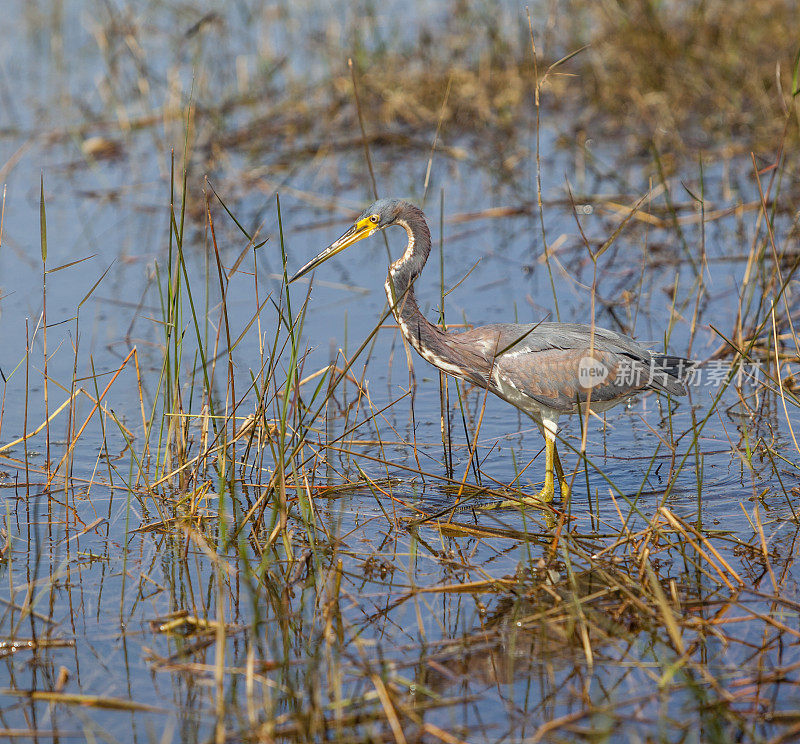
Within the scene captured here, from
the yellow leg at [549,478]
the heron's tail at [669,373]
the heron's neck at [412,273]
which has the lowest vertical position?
the yellow leg at [549,478]

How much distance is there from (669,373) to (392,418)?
144 centimetres

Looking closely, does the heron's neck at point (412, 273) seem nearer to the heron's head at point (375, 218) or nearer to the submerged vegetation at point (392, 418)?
the heron's head at point (375, 218)

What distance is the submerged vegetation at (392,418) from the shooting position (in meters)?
3.06

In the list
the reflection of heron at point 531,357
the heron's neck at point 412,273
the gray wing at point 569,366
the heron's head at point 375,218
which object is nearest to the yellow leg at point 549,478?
the reflection of heron at point 531,357

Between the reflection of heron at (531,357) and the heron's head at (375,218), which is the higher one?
the heron's head at (375,218)

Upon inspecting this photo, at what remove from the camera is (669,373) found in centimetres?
501

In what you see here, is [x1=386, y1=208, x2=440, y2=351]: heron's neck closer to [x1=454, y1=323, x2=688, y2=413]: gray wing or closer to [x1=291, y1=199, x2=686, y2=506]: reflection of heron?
[x1=291, y1=199, x2=686, y2=506]: reflection of heron

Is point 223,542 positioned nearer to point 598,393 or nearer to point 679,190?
point 598,393

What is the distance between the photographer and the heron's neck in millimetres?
4871

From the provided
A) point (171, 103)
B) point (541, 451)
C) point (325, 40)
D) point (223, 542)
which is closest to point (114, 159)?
point (171, 103)

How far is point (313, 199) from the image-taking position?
8062 mm

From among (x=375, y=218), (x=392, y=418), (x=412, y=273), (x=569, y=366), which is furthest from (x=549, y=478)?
(x=375, y=218)

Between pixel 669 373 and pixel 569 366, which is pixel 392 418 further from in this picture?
pixel 669 373

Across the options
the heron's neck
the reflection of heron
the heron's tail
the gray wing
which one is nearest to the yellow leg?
the reflection of heron
